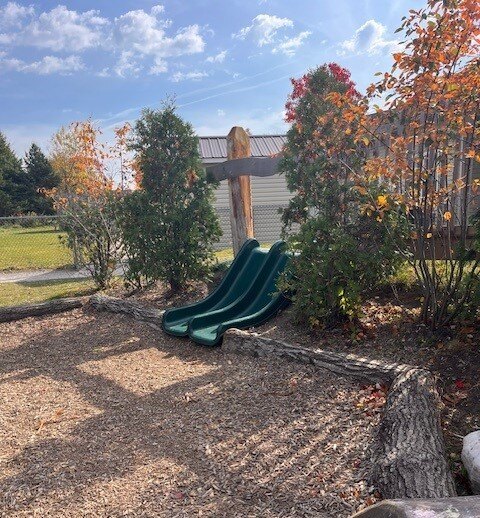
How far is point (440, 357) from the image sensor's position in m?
3.97

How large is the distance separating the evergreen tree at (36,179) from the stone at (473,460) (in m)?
35.9

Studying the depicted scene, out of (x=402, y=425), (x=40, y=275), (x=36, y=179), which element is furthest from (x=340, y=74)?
(x=36, y=179)

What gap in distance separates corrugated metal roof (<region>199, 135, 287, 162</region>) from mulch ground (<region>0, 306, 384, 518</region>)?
12898mm

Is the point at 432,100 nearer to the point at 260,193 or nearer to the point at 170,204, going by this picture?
the point at 170,204

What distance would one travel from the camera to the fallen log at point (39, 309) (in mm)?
7262

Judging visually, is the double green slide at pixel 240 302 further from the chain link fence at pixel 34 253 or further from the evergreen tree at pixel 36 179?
the evergreen tree at pixel 36 179

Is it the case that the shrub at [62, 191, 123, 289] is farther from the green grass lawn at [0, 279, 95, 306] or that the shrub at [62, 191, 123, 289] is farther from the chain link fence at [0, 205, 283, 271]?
the chain link fence at [0, 205, 283, 271]

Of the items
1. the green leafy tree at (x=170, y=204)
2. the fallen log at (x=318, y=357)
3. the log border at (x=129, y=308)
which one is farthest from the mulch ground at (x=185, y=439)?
the green leafy tree at (x=170, y=204)

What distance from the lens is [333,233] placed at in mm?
4738

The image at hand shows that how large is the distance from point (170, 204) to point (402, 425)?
4.91m

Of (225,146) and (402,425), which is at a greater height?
(225,146)

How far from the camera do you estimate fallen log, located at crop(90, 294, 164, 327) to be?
6.43 m

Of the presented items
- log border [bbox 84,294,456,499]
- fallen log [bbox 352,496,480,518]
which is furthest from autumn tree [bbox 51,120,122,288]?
fallen log [bbox 352,496,480,518]

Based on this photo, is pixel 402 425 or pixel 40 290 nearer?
pixel 402 425
